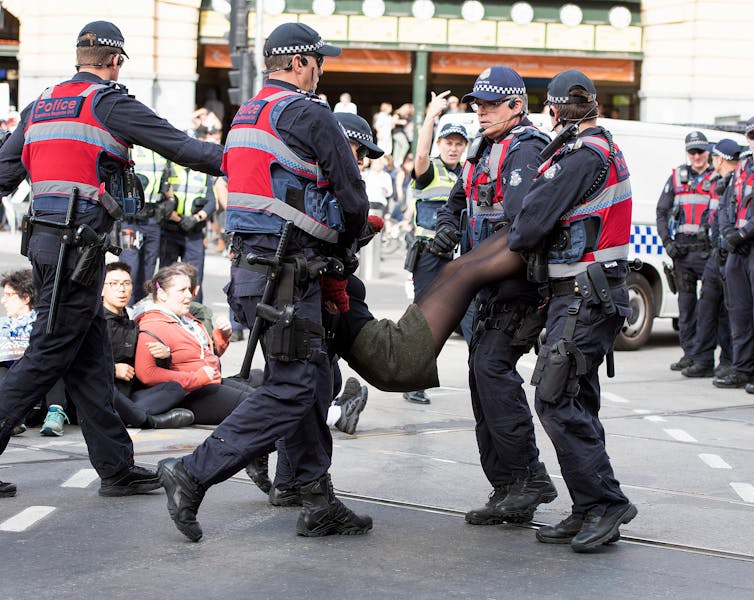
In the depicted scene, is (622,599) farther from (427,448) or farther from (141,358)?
(141,358)

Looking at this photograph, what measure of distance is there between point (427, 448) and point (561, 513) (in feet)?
5.39

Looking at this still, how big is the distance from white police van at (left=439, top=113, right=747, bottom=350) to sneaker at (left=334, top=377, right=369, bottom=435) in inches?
194

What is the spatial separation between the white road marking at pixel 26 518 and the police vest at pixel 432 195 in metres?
4.12

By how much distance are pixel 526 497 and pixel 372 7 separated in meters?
21.9

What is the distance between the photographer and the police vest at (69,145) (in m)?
6.07

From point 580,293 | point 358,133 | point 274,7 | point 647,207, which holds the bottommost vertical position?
point 580,293

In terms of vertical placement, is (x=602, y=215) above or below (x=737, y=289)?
above

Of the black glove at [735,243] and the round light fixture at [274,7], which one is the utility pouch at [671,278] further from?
the round light fixture at [274,7]

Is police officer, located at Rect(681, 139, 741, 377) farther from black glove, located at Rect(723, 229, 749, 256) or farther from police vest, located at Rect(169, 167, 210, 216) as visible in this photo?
police vest, located at Rect(169, 167, 210, 216)

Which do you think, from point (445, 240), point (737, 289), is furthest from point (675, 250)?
point (445, 240)

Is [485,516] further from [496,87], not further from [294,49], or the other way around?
[294,49]

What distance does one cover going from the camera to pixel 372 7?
2684 centimetres

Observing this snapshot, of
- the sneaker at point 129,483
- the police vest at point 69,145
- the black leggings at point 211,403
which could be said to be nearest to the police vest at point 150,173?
the black leggings at point 211,403

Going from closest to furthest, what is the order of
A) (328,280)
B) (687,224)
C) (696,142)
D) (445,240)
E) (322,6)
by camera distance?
(328,280) < (445,240) < (696,142) < (687,224) < (322,6)
